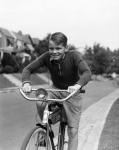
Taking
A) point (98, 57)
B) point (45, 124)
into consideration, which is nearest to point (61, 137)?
point (45, 124)

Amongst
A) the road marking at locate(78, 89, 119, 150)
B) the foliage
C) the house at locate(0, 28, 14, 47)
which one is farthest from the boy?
the house at locate(0, 28, 14, 47)

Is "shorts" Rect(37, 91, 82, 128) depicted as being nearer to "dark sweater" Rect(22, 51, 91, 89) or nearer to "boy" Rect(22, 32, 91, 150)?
"boy" Rect(22, 32, 91, 150)

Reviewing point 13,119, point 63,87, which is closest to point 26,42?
point 13,119

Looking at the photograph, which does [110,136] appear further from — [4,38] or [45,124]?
[4,38]

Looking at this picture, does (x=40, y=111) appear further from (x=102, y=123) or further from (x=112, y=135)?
(x=102, y=123)

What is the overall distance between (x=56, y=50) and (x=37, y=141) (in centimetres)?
96

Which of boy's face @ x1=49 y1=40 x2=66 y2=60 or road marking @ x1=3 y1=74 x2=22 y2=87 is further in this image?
road marking @ x1=3 y1=74 x2=22 y2=87

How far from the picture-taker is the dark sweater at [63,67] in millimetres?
4336

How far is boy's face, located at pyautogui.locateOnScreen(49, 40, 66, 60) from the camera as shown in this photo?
165 inches

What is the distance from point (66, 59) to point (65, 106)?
0.52 m

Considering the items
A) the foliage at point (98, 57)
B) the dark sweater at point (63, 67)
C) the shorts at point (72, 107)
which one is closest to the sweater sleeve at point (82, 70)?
the dark sweater at point (63, 67)

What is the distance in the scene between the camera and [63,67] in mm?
4375

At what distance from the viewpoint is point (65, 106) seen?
443 centimetres

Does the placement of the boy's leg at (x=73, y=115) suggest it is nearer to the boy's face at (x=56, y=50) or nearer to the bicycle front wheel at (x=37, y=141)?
the bicycle front wheel at (x=37, y=141)
